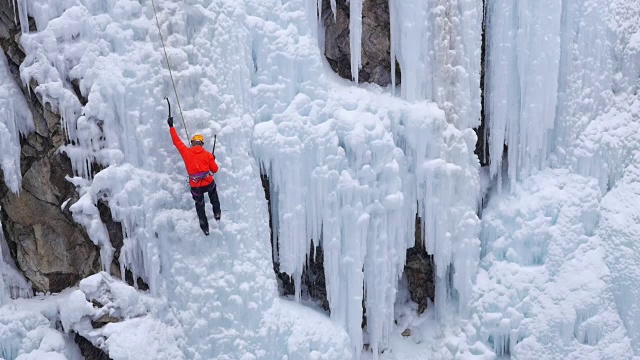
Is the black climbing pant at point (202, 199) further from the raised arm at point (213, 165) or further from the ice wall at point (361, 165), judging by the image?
the ice wall at point (361, 165)

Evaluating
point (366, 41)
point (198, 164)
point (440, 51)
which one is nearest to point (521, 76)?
point (440, 51)

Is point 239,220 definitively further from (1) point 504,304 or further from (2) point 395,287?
(1) point 504,304

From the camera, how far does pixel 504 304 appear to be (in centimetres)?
869

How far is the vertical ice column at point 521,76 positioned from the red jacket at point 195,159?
11.8 feet

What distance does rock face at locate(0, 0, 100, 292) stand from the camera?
23.8ft

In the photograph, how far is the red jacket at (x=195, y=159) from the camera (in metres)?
6.83

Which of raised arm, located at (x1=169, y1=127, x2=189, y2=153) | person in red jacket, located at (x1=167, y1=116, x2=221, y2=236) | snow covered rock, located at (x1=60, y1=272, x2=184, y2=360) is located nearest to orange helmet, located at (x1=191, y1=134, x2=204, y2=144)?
person in red jacket, located at (x1=167, y1=116, x2=221, y2=236)

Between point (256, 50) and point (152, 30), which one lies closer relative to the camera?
point (152, 30)

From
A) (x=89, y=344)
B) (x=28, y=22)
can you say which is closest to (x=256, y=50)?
(x=28, y=22)

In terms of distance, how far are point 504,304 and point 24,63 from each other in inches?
224

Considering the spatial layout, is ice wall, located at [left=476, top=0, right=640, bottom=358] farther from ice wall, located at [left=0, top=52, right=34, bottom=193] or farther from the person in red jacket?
ice wall, located at [left=0, top=52, right=34, bottom=193]

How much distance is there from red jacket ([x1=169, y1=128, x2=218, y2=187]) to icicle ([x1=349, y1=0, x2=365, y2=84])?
2.08 m

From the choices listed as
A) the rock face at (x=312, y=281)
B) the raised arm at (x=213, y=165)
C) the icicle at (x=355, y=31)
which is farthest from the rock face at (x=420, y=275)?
the raised arm at (x=213, y=165)

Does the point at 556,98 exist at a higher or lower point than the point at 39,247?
higher
